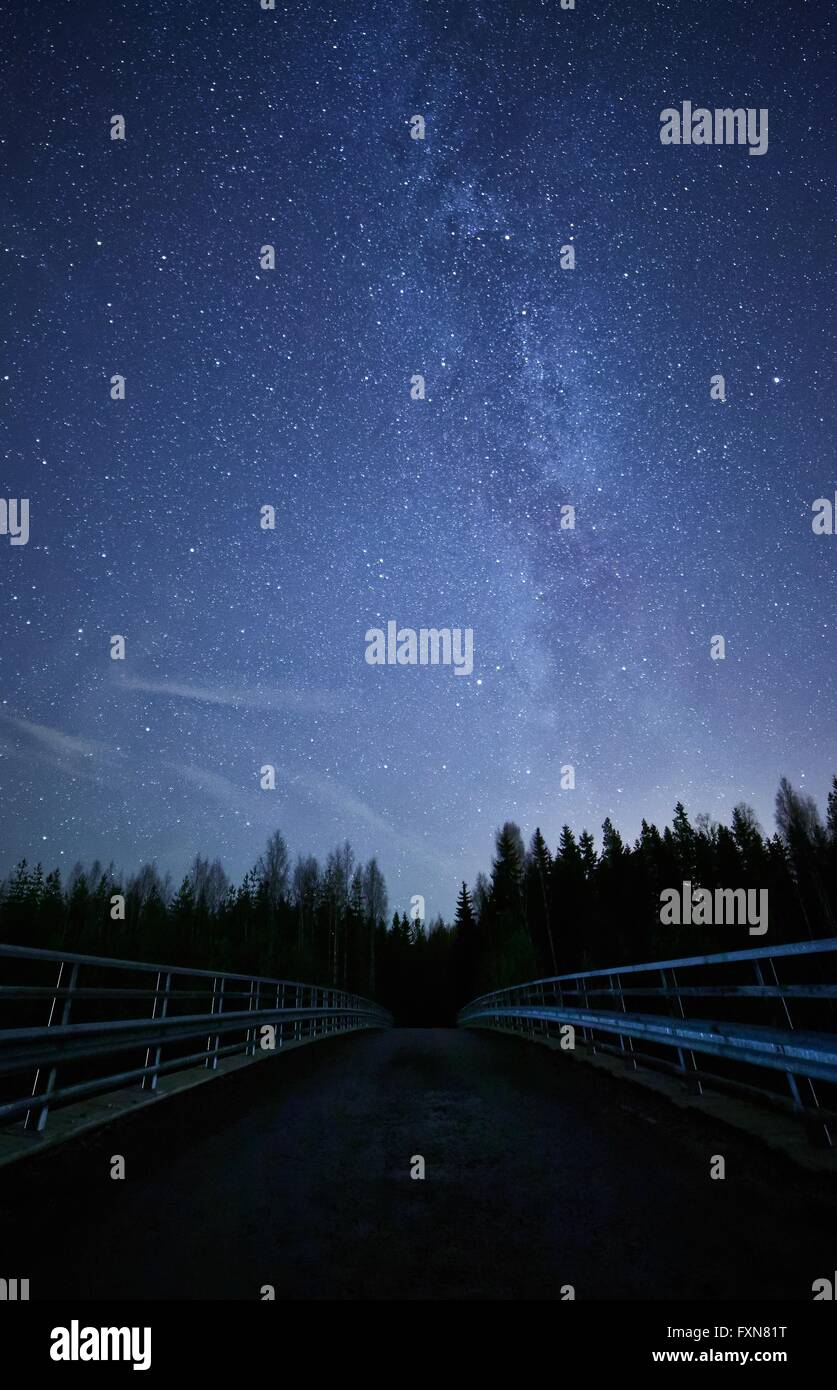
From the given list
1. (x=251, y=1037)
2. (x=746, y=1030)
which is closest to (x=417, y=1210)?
(x=746, y=1030)

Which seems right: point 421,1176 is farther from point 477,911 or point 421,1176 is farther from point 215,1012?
point 477,911

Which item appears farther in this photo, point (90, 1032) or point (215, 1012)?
point (215, 1012)

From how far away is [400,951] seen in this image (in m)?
85.6

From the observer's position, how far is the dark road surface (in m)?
2.97

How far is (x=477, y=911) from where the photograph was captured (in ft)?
295

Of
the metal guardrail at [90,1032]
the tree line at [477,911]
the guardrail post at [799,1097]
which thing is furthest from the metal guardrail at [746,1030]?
the tree line at [477,911]

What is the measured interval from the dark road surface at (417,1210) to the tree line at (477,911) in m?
28.8

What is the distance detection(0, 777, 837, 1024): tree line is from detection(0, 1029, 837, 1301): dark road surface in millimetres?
28804

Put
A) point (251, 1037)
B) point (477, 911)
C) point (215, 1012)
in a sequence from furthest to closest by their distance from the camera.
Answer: point (477, 911)
point (251, 1037)
point (215, 1012)

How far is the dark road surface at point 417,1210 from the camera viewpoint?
9.73 feet

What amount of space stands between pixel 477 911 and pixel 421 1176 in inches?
3529

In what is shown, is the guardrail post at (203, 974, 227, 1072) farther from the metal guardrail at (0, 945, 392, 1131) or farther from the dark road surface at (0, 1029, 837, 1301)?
the dark road surface at (0, 1029, 837, 1301)

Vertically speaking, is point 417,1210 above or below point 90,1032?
below

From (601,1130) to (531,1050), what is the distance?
25.8ft
